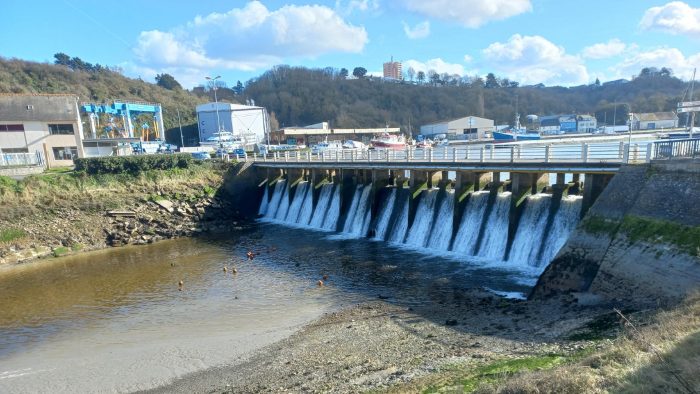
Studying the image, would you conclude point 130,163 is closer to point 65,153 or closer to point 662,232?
point 65,153

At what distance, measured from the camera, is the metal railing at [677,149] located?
59.8ft

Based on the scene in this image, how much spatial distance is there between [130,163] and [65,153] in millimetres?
12624

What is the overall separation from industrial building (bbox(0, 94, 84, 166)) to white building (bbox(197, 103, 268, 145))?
45.0 metres

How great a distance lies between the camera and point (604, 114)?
5340 inches

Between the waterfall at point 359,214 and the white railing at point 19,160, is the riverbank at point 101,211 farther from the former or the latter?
the waterfall at point 359,214

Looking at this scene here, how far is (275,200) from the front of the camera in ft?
162

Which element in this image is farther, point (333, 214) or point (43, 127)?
point (43, 127)

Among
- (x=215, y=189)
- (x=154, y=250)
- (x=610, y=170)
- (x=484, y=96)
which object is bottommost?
(x=154, y=250)

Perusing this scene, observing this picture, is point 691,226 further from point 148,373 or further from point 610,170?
point 148,373

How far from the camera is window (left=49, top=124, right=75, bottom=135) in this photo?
5166cm

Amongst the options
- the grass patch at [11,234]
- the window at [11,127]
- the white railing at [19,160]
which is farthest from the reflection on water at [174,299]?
the window at [11,127]

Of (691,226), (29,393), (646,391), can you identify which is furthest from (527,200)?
(29,393)

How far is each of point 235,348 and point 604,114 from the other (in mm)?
150165

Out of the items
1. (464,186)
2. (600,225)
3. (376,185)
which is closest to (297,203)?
(376,185)
